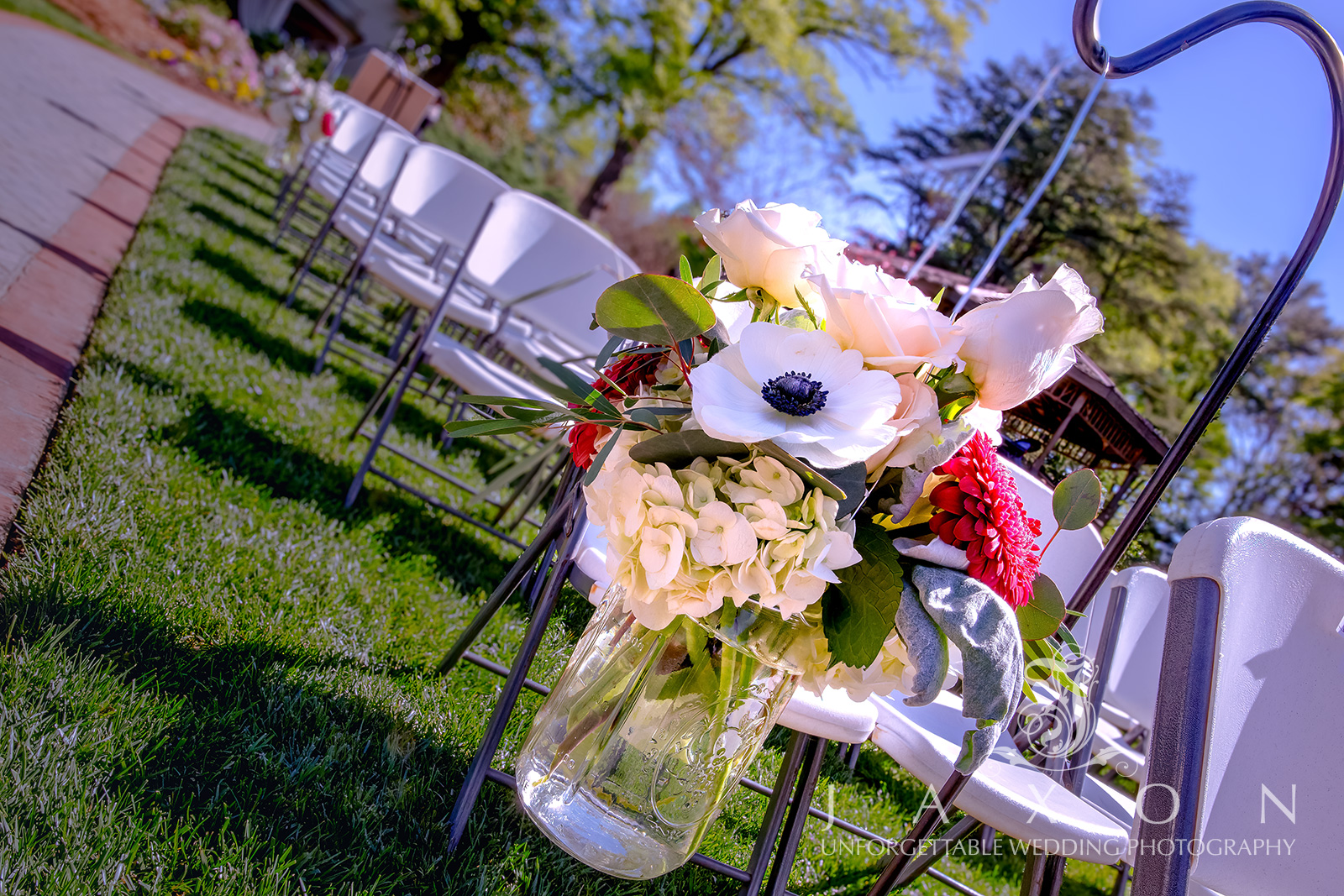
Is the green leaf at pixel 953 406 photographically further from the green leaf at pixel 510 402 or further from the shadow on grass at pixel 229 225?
the shadow on grass at pixel 229 225

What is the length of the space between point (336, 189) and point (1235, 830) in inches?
230

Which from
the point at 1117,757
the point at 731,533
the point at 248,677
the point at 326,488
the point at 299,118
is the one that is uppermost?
the point at 731,533

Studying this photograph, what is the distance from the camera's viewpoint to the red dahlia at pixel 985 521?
0.89 meters

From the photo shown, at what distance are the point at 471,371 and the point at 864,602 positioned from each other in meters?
2.17

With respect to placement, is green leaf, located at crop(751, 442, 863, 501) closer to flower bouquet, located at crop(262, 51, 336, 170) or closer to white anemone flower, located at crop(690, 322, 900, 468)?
white anemone flower, located at crop(690, 322, 900, 468)

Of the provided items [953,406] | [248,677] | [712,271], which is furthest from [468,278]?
[953,406]

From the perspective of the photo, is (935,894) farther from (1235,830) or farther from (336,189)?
(336,189)

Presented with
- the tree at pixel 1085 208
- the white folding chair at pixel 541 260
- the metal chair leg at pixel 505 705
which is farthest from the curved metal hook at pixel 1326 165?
the tree at pixel 1085 208

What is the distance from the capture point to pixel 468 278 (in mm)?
4129

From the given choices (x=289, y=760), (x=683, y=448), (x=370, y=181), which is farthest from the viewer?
(x=370, y=181)

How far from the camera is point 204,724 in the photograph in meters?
1.57

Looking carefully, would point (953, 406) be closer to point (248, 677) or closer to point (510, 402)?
point (510, 402)

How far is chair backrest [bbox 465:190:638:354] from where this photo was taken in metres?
4.05

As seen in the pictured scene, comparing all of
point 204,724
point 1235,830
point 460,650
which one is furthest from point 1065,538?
point 204,724
